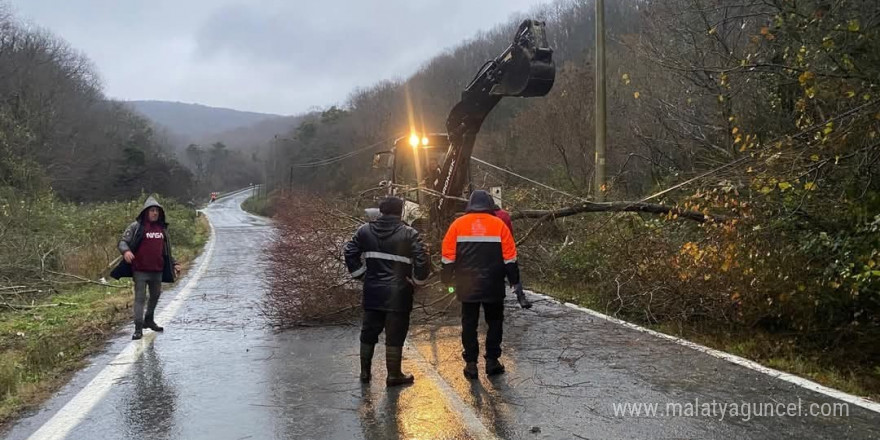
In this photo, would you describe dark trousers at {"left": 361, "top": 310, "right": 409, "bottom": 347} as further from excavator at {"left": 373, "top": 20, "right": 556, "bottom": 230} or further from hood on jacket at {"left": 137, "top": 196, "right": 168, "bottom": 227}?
hood on jacket at {"left": 137, "top": 196, "right": 168, "bottom": 227}

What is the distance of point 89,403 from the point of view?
5.08 metres

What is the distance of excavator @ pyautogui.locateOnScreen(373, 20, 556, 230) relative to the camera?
23.6 ft

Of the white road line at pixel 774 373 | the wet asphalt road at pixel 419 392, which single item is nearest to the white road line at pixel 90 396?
the wet asphalt road at pixel 419 392

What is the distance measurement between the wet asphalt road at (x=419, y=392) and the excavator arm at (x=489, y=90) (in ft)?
7.59

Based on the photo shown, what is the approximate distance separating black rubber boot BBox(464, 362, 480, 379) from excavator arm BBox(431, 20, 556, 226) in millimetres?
3289

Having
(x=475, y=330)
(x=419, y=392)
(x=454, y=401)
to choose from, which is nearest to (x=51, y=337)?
(x=419, y=392)

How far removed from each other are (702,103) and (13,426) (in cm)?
1531

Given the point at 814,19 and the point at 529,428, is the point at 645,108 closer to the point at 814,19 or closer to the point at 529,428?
the point at 814,19

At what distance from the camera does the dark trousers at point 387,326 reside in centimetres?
544

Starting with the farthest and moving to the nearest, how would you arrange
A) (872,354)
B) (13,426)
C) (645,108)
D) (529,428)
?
1. (645,108)
2. (872,354)
3. (13,426)
4. (529,428)

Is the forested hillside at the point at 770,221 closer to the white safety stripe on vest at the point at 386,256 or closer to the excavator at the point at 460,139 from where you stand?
the excavator at the point at 460,139

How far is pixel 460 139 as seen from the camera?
29.5 ft

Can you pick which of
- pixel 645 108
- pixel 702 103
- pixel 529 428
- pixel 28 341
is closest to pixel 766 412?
pixel 529 428

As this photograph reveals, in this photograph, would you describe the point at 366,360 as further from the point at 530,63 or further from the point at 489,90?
the point at 489,90
